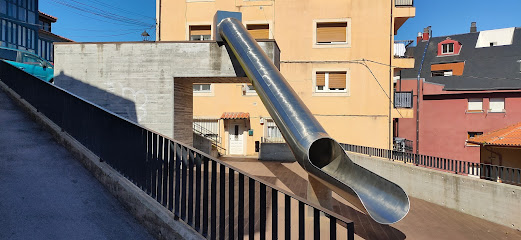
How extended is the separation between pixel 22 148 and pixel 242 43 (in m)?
5.07

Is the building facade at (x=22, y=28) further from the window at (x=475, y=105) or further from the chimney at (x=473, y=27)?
the chimney at (x=473, y=27)

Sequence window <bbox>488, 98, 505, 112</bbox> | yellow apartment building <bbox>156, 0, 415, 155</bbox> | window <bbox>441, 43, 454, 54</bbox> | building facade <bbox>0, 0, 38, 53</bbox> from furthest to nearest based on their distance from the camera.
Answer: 1. window <bbox>441, 43, 454, 54</bbox>
2. building facade <bbox>0, 0, 38, 53</bbox>
3. window <bbox>488, 98, 505, 112</bbox>
4. yellow apartment building <bbox>156, 0, 415, 155</bbox>

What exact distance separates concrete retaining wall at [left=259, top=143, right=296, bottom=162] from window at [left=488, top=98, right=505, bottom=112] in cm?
2009

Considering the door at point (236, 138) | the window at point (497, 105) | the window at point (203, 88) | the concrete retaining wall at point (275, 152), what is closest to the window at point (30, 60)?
the window at point (203, 88)

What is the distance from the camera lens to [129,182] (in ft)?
14.8

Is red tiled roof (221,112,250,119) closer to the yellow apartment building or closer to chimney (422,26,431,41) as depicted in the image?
the yellow apartment building

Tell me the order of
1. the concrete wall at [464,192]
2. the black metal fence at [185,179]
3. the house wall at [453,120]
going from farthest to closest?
1. the house wall at [453,120]
2. the concrete wall at [464,192]
3. the black metal fence at [185,179]

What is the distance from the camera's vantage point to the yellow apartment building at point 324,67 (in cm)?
1784

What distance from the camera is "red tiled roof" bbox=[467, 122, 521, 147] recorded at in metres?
17.2

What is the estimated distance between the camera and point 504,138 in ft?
58.7

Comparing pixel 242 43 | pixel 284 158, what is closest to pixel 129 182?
pixel 242 43

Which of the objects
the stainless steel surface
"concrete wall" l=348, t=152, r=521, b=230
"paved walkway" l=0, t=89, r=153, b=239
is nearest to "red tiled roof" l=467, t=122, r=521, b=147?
"concrete wall" l=348, t=152, r=521, b=230

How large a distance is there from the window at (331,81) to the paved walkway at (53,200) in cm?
1442

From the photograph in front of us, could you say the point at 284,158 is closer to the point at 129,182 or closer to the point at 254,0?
the point at 254,0
